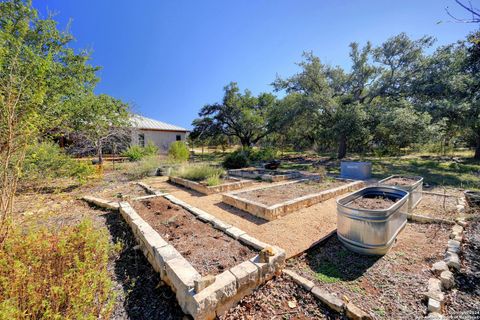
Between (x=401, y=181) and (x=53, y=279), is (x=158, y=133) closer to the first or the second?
(x=53, y=279)

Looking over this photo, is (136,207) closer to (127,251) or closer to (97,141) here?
(127,251)

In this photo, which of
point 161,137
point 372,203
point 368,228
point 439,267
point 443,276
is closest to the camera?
point 443,276

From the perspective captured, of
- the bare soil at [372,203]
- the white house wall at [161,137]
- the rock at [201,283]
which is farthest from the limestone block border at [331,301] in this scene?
the white house wall at [161,137]

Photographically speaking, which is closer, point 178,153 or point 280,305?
point 280,305

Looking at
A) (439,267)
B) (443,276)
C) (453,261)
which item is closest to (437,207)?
(453,261)

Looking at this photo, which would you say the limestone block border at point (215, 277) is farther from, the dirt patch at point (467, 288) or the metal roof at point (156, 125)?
the metal roof at point (156, 125)

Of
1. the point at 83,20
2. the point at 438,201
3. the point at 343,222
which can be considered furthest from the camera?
the point at 83,20

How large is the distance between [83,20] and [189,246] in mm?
8901

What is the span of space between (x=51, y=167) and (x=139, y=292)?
5.81m

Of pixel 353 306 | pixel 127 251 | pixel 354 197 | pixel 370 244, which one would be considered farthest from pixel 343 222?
pixel 127 251

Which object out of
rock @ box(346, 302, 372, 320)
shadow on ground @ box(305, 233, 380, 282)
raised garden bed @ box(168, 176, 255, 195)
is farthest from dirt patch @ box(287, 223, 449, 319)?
raised garden bed @ box(168, 176, 255, 195)

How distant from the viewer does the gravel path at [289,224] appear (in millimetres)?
3137

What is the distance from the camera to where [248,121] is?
17422 millimetres

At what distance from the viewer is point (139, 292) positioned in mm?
2166
